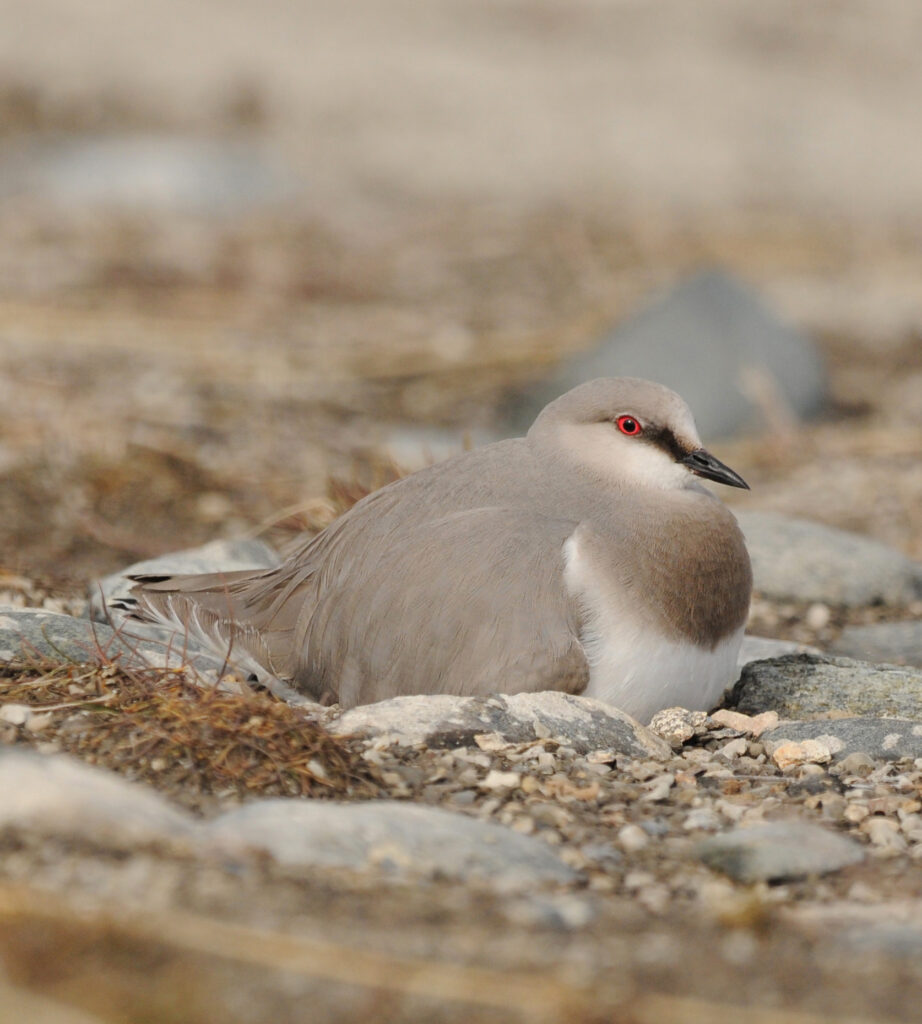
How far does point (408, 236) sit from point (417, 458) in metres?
5.02

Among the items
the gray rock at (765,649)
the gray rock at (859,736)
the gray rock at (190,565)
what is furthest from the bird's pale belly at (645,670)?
the gray rock at (190,565)

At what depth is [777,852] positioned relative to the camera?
2.89 m

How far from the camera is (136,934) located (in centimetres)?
234

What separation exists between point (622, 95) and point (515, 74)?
1.14 meters

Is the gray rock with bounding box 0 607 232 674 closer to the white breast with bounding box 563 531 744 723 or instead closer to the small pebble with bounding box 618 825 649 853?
the white breast with bounding box 563 531 744 723

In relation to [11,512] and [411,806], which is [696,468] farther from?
[11,512]

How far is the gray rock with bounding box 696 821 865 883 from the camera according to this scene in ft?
9.37

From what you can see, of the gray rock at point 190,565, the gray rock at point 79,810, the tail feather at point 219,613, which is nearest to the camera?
the gray rock at point 79,810

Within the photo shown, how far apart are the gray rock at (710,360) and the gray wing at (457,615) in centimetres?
392

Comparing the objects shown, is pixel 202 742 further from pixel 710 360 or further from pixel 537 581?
pixel 710 360

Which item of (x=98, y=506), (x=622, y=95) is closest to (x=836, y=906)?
(x=98, y=506)

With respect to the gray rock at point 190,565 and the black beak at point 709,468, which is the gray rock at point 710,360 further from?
the black beak at point 709,468

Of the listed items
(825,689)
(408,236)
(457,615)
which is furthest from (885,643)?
(408,236)

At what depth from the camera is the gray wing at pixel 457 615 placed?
3.64 metres
